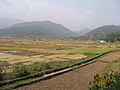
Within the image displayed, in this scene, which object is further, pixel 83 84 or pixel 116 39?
pixel 116 39

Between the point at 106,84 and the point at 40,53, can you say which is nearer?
the point at 106,84

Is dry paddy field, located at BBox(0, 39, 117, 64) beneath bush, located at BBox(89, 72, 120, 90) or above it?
beneath

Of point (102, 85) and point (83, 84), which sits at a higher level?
point (102, 85)

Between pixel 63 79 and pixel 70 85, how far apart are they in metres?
1.60

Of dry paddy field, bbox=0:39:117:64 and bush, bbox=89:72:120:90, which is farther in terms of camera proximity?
dry paddy field, bbox=0:39:117:64

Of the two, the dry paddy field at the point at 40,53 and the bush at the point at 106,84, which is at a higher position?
the bush at the point at 106,84

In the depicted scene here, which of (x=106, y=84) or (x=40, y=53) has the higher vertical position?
(x=106, y=84)

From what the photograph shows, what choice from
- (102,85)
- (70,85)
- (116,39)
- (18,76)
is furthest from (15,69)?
(116,39)

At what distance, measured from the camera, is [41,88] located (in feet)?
32.2

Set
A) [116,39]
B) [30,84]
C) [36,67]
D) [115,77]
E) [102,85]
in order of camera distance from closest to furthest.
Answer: [102,85] < [115,77] < [30,84] < [36,67] < [116,39]

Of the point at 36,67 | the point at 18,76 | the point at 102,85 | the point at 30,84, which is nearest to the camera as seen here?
the point at 102,85

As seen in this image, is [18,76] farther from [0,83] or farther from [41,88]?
[41,88]

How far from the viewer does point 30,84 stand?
10.6m

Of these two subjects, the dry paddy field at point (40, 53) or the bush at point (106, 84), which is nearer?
the bush at point (106, 84)
